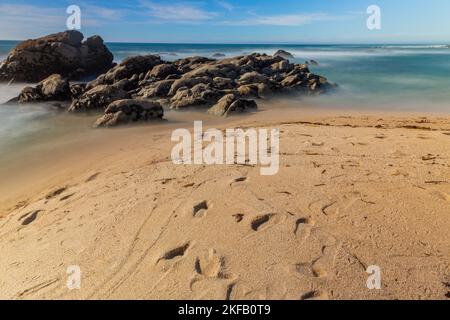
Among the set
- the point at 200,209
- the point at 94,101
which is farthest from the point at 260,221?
the point at 94,101

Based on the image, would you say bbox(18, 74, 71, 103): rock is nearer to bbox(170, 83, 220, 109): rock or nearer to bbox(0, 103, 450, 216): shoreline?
bbox(170, 83, 220, 109): rock

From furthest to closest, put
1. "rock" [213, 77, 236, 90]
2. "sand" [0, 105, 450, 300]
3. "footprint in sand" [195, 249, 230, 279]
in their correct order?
1. "rock" [213, 77, 236, 90]
2. "footprint in sand" [195, 249, 230, 279]
3. "sand" [0, 105, 450, 300]

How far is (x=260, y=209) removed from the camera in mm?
4105

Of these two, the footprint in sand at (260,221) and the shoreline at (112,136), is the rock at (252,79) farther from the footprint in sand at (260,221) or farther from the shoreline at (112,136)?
the footprint in sand at (260,221)

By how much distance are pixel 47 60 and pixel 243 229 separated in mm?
26535

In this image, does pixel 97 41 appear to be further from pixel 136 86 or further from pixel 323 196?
pixel 323 196

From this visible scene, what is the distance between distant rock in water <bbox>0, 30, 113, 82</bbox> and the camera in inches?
996

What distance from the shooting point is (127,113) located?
10602 mm

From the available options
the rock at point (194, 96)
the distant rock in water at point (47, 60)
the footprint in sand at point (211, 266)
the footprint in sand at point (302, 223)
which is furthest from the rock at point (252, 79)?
the footprint in sand at point (211, 266)

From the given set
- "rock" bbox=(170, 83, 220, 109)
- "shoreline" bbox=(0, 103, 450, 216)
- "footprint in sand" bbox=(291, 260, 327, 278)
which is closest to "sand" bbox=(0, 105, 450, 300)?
"footprint in sand" bbox=(291, 260, 327, 278)

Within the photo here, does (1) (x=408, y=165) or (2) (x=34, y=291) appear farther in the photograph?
(1) (x=408, y=165)

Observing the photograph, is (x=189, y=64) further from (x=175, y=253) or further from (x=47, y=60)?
(x=175, y=253)

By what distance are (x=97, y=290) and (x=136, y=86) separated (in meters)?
16.5
